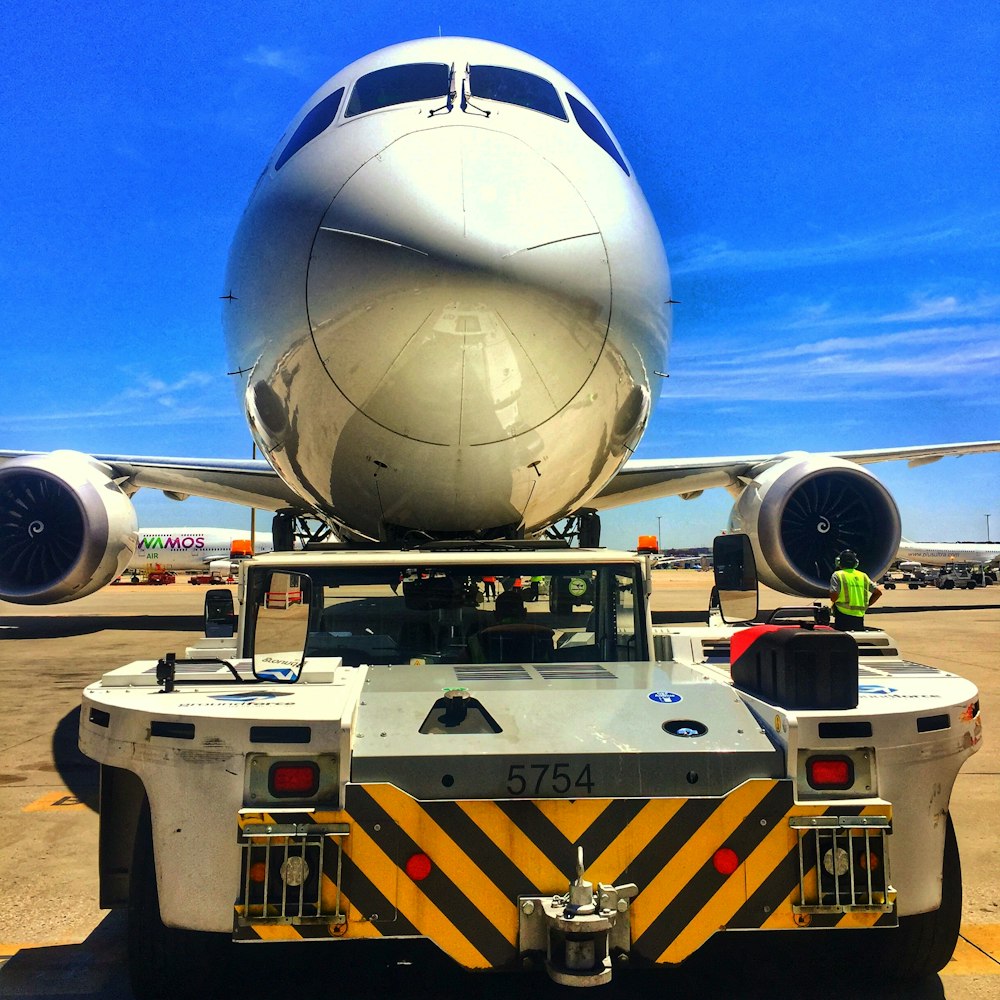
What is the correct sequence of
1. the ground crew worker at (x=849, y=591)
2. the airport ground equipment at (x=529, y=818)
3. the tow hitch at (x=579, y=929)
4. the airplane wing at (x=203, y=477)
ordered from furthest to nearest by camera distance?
the airplane wing at (x=203, y=477) < the ground crew worker at (x=849, y=591) < the airport ground equipment at (x=529, y=818) < the tow hitch at (x=579, y=929)

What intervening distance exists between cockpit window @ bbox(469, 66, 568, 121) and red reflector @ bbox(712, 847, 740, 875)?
4.34 m

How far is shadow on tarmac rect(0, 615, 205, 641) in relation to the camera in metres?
17.2

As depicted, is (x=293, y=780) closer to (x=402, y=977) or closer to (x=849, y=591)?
(x=402, y=977)

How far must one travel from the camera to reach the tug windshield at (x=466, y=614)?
404 cm

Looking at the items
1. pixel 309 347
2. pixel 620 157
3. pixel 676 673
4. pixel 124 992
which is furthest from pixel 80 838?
pixel 620 157

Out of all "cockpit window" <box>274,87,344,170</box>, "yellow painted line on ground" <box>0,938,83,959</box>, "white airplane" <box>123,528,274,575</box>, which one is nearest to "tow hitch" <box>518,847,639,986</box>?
"yellow painted line on ground" <box>0,938,83,959</box>

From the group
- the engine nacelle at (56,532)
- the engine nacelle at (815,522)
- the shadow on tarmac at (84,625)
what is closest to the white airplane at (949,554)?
the shadow on tarmac at (84,625)

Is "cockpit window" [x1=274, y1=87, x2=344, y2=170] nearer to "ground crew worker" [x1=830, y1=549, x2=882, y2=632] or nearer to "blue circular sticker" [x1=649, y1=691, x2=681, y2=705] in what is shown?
"blue circular sticker" [x1=649, y1=691, x2=681, y2=705]

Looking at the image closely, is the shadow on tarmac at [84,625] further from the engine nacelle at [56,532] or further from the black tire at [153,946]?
the black tire at [153,946]

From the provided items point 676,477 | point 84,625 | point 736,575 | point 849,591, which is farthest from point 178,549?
point 736,575

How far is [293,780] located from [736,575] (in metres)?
2.06

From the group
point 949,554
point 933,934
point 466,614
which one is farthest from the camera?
point 949,554

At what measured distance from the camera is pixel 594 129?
5.95 metres

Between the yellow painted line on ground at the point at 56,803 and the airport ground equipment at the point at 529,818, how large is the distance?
264cm
